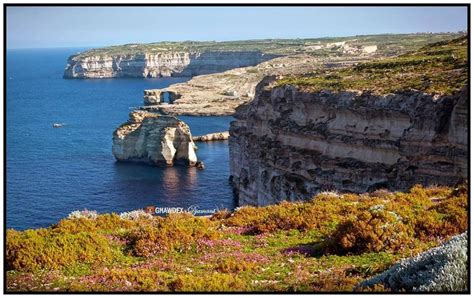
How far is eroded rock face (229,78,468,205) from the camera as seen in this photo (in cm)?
3081

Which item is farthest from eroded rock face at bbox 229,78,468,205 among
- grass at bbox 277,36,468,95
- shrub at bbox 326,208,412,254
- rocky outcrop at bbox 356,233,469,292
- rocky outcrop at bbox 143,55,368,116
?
rocky outcrop at bbox 143,55,368,116

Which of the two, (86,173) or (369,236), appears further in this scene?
(86,173)

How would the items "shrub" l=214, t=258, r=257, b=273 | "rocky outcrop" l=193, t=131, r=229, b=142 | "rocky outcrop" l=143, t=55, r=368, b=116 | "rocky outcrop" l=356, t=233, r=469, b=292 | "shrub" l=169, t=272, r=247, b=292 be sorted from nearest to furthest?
"rocky outcrop" l=356, t=233, r=469, b=292, "shrub" l=169, t=272, r=247, b=292, "shrub" l=214, t=258, r=257, b=273, "rocky outcrop" l=193, t=131, r=229, b=142, "rocky outcrop" l=143, t=55, r=368, b=116

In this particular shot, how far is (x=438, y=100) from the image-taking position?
3134 centimetres

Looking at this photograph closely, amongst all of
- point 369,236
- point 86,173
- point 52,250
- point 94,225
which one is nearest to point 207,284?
point 52,250

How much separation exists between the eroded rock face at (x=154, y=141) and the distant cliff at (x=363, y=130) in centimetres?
2089

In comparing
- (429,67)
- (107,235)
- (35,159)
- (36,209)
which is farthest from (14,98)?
(107,235)

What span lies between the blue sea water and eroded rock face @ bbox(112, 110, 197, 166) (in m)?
1.46

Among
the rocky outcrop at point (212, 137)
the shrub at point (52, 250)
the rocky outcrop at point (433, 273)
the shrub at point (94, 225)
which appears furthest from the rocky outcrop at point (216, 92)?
the rocky outcrop at point (433, 273)

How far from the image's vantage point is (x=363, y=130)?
35.0 m

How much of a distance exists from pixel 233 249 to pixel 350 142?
21.9 m

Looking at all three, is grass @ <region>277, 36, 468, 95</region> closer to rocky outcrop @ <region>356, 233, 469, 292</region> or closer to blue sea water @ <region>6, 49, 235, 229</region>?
blue sea water @ <region>6, 49, 235, 229</region>

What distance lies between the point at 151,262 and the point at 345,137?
2415 centimetres

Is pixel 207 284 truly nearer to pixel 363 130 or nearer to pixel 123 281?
pixel 123 281
